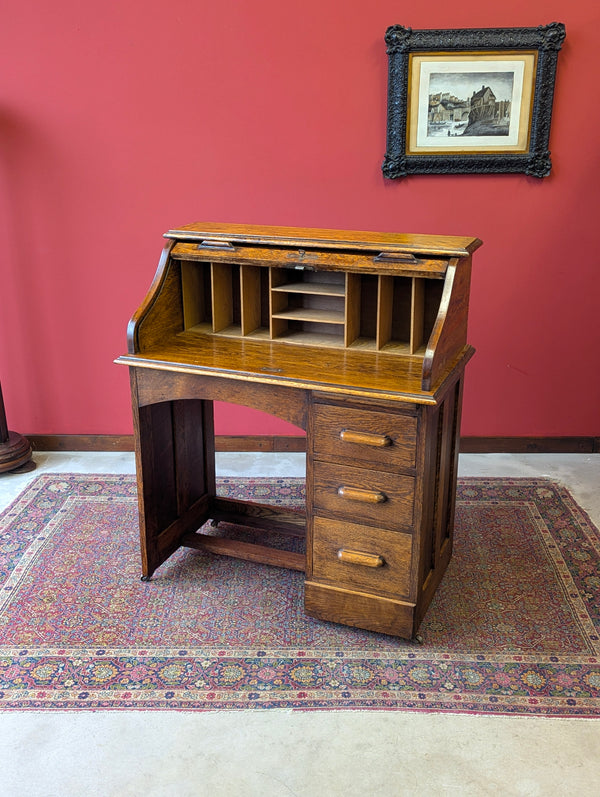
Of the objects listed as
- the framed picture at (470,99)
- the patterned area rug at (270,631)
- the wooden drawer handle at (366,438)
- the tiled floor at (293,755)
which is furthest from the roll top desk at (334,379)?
the framed picture at (470,99)

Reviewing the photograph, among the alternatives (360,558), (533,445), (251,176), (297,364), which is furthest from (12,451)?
(533,445)

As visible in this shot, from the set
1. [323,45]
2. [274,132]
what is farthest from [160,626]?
[323,45]

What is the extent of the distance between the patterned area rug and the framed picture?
5.36 feet

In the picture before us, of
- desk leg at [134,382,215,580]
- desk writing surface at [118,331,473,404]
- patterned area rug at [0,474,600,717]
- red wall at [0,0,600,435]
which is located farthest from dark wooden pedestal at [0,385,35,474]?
desk writing surface at [118,331,473,404]

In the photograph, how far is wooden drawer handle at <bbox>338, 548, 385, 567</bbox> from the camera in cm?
250

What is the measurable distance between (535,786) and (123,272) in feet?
9.47

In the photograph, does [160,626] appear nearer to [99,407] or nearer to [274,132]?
[99,407]

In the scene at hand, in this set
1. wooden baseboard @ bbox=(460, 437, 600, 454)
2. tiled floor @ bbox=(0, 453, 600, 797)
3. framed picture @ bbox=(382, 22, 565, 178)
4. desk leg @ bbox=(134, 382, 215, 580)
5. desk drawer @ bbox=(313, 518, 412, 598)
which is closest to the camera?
tiled floor @ bbox=(0, 453, 600, 797)

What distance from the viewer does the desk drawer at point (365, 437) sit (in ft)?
7.70

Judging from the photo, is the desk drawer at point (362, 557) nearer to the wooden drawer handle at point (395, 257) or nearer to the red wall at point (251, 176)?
the wooden drawer handle at point (395, 257)

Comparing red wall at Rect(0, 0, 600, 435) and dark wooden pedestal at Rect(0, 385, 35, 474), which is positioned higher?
red wall at Rect(0, 0, 600, 435)

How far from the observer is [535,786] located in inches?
79.3

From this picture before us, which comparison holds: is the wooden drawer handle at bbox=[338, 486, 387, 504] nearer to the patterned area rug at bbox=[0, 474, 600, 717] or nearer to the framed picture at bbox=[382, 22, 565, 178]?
the patterned area rug at bbox=[0, 474, 600, 717]

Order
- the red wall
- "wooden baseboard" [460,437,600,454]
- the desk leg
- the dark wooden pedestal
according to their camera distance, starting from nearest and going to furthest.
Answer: the desk leg
the red wall
the dark wooden pedestal
"wooden baseboard" [460,437,600,454]
